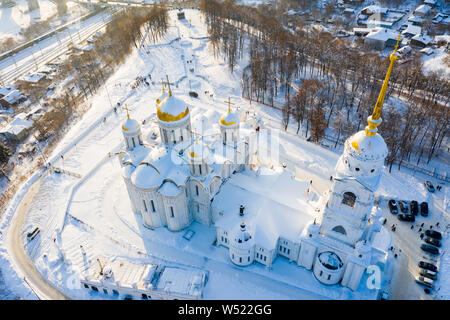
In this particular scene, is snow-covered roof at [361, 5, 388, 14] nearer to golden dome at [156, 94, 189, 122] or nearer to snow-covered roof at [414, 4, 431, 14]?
snow-covered roof at [414, 4, 431, 14]

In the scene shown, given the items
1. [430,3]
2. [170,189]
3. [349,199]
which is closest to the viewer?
[349,199]

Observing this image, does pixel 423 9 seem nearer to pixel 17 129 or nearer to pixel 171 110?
pixel 171 110

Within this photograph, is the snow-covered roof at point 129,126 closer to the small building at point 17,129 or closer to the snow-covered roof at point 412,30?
the small building at point 17,129

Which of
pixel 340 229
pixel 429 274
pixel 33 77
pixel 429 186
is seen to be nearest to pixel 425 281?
pixel 429 274

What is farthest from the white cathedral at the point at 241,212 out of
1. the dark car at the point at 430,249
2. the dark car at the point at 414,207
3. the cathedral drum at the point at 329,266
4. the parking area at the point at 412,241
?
the dark car at the point at 414,207

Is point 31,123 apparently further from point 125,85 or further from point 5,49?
point 5,49

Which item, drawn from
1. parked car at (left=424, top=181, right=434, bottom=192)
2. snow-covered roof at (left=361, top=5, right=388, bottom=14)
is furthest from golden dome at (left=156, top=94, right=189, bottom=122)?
snow-covered roof at (left=361, top=5, right=388, bottom=14)
